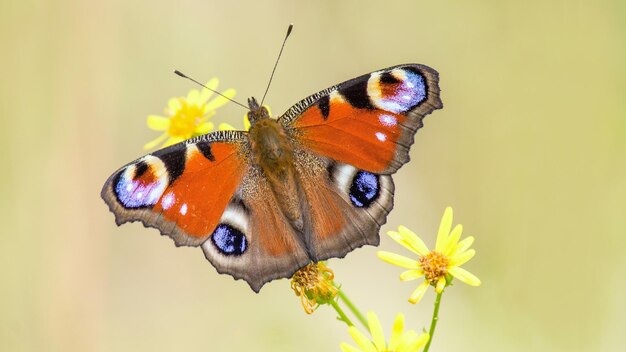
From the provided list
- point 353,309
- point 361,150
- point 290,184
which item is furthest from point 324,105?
point 353,309

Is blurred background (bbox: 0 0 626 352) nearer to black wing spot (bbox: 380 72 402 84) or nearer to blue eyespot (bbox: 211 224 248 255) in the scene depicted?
blue eyespot (bbox: 211 224 248 255)

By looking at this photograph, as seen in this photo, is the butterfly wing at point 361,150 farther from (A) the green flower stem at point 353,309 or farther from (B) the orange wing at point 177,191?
(B) the orange wing at point 177,191

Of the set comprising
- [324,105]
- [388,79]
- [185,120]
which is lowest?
[185,120]

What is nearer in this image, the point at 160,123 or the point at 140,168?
the point at 140,168

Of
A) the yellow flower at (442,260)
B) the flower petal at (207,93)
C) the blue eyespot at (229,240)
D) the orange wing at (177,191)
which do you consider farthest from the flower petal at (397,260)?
the flower petal at (207,93)

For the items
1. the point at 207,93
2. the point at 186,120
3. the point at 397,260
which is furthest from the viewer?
the point at 207,93

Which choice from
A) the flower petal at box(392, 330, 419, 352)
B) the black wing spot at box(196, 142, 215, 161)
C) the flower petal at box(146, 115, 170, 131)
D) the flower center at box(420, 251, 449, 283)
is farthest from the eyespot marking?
the flower petal at box(146, 115, 170, 131)

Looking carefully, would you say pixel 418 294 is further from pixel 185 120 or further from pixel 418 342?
pixel 185 120
